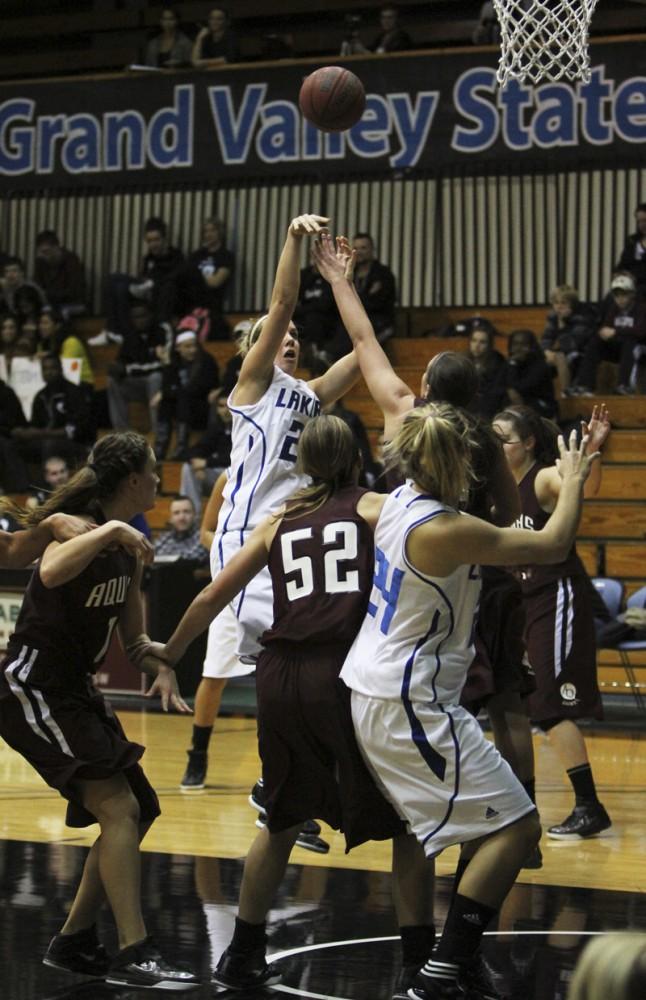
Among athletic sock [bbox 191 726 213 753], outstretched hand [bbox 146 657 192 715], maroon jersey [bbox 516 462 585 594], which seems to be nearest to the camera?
outstretched hand [bbox 146 657 192 715]

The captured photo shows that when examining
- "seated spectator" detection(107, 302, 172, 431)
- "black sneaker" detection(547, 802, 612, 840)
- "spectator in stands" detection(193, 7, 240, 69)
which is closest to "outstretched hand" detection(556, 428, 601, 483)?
"black sneaker" detection(547, 802, 612, 840)

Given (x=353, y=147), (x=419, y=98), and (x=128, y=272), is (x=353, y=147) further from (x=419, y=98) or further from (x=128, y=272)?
(x=128, y=272)

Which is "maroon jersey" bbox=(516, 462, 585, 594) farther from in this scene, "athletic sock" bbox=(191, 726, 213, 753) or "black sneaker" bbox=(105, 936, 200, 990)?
"black sneaker" bbox=(105, 936, 200, 990)

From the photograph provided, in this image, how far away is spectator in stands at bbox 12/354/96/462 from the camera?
14289 millimetres

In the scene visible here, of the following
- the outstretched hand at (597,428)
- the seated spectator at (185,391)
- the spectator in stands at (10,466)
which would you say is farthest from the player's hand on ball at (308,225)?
the spectator in stands at (10,466)

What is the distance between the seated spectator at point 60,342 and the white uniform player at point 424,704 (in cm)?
1092

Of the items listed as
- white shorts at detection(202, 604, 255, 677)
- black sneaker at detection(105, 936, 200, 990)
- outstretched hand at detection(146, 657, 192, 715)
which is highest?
outstretched hand at detection(146, 657, 192, 715)

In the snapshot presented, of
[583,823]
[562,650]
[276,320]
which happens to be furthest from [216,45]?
[583,823]

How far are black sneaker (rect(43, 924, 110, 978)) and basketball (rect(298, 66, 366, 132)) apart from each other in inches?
128

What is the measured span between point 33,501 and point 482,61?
5.79 metres

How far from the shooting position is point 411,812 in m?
4.07

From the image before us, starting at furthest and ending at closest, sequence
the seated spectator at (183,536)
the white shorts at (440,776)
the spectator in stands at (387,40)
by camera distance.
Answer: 1. the spectator in stands at (387,40)
2. the seated spectator at (183,536)
3. the white shorts at (440,776)

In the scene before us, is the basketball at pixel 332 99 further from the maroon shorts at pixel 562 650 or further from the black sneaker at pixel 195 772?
the black sneaker at pixel 195 772

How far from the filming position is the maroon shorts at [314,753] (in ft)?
13.9
